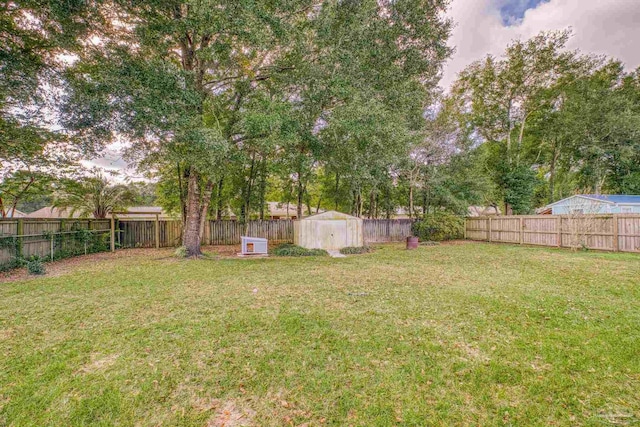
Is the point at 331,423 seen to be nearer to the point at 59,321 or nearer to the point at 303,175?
the point at 59,321

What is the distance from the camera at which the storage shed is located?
11.8 metres

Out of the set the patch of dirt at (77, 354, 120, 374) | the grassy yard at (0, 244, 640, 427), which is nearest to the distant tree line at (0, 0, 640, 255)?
A: the grassy yard at (0, 244, 640, 427)

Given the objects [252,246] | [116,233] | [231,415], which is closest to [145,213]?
[116,233]

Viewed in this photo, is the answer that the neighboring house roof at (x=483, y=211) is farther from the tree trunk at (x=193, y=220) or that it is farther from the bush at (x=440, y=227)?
the tree trunk at (x=193, y=220)

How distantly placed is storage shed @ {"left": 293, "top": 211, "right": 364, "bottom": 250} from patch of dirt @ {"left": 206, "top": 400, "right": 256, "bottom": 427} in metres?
9.41

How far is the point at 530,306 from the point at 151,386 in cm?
519

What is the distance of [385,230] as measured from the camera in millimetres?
16609

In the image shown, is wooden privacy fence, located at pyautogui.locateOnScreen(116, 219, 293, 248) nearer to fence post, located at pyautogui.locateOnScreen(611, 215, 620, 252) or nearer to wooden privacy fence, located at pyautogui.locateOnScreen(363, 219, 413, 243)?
wooden privacy fence, located at pyautogui.locateOnScreen(363, 219, 413, 243)

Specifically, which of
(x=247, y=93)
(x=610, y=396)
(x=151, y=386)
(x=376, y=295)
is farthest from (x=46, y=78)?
(x=610, y=396)

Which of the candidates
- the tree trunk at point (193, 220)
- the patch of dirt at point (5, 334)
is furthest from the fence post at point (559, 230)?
the patch of dirt at point (5, 334)

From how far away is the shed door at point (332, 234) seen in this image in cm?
1187

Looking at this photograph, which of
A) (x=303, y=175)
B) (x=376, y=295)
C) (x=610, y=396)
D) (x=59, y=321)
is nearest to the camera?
(x=610, y=396)

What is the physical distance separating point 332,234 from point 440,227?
6.72m

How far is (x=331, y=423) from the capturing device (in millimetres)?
2061
